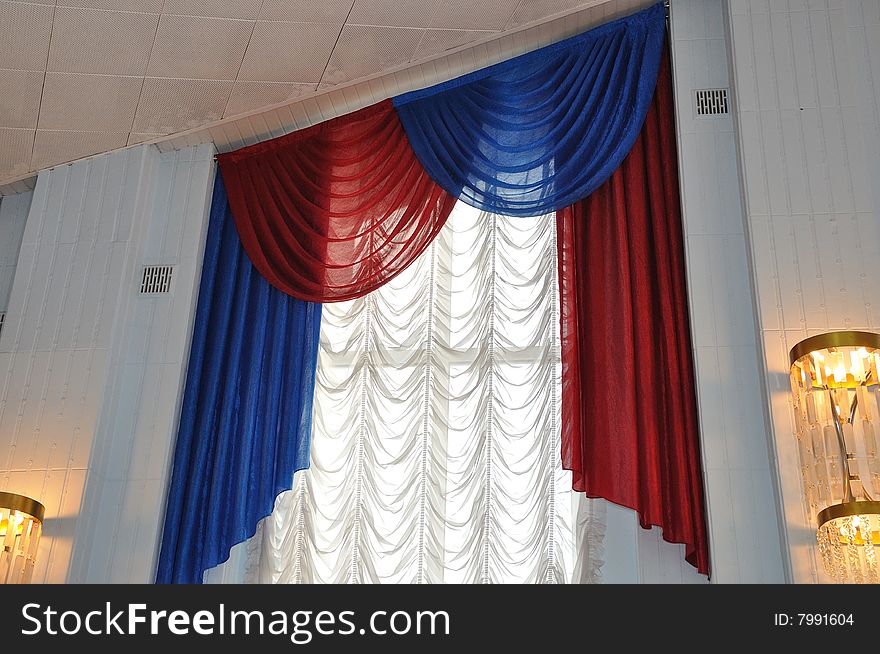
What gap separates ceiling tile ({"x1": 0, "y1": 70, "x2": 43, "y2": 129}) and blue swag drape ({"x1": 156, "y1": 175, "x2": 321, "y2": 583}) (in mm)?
1054

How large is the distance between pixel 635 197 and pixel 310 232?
1608 millimetres

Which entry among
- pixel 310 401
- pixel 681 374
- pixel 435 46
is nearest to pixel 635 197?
pixel 681 374

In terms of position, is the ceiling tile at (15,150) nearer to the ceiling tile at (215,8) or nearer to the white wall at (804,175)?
the ceiling tile at (215,8)

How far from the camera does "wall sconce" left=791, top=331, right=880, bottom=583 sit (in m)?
3.92

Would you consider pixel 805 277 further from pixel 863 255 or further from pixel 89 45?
pixel 89 45

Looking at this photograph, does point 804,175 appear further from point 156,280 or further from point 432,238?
point 156,280

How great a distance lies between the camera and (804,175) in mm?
4879

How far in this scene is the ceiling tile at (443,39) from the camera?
215 inches

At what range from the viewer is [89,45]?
518cm

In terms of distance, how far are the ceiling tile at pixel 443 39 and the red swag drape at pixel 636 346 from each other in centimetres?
96

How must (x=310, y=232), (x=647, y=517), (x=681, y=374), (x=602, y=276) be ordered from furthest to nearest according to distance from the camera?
(x=310, y=232), (x=602, y=276), (x=681, y=374), (x=647, y=517)

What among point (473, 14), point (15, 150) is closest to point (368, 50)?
point (473, 14)

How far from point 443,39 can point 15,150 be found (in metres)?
2.26

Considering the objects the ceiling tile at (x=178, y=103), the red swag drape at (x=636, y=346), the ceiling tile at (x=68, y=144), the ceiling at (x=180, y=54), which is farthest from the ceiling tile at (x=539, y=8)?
the ceiling tile at (x=68, y=144)
